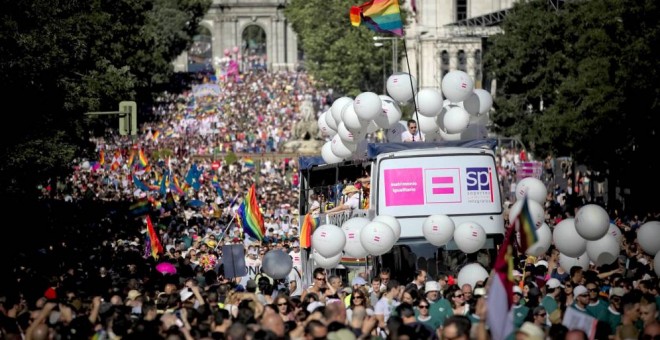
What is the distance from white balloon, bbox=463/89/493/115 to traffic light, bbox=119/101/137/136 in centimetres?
1341

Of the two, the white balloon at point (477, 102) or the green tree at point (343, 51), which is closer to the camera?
the white balloon at point (477, 102)

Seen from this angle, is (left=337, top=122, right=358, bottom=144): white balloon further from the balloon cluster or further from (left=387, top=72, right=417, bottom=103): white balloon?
(left=387, top=72, right=417, bottom=103): white balloon

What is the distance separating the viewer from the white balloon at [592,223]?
22719mm

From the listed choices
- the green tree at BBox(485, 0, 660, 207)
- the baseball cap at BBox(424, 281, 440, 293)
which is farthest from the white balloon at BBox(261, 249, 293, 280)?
the green tree at BBox(485, 0, 660, 207)

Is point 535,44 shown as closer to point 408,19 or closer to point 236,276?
point 408,19

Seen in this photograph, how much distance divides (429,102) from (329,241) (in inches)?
148

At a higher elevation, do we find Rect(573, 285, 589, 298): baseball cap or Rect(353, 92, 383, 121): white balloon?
Rect(353, 92, 383, 121): white balloon

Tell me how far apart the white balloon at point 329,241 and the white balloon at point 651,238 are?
4.52 meters

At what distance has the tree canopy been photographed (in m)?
34.4

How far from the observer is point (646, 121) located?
45.0 meters

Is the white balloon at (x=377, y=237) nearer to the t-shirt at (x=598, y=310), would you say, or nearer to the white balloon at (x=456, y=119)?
the white balloon at (x=456, y=119)

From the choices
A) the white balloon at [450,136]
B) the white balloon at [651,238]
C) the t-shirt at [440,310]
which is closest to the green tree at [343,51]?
the white balloon at [450,136]

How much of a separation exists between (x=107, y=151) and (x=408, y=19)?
24.4 m

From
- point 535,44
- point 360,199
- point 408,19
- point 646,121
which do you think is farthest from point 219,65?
point 360,199
